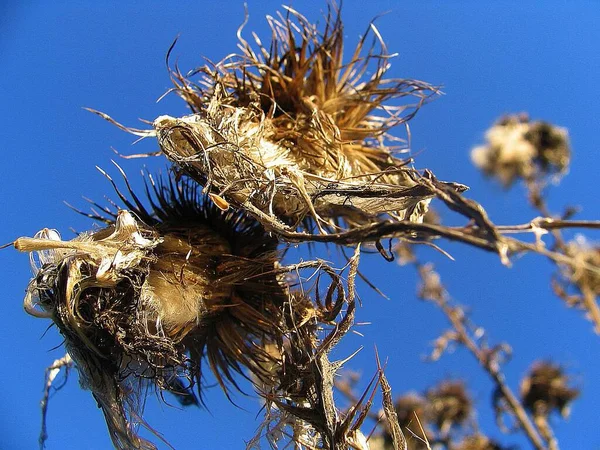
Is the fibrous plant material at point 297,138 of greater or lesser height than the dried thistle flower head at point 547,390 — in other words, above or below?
below

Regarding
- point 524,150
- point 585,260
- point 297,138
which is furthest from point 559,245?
point 297,138

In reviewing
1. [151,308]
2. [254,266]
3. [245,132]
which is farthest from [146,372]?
[245,132]

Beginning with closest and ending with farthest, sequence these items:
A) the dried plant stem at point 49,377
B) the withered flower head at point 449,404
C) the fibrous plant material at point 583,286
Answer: the dried plant stem at point 49,377, the fibrous plant material at point 583,286, the withered flower head at point 449,404

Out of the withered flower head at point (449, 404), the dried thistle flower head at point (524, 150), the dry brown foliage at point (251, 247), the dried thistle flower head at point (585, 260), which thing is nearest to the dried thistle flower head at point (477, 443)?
the withered flower head at point (449, 404)

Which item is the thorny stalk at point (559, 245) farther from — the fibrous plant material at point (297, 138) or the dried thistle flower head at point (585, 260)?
the fibrous plant material at point (297, 138)

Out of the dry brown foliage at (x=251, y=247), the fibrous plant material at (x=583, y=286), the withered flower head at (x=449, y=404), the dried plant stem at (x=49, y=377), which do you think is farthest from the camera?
the withered flower head at (x=449, y=404)

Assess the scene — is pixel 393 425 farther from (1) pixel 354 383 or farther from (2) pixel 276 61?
(1) pixel 354 383

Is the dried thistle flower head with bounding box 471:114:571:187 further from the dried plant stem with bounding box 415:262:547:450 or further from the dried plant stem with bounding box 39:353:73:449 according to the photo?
the dried plant stem with bounding box 39:353:73:449
